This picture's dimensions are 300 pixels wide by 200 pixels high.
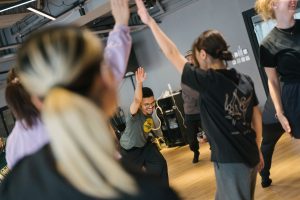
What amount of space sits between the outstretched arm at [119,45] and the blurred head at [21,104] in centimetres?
49

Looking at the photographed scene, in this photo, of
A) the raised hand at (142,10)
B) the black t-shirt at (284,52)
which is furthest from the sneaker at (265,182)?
the raised hand at (142,10)

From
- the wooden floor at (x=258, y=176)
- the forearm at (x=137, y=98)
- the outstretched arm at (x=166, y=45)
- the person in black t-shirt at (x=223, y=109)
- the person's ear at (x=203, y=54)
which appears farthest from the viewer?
the wooden floor at (x=258, y=176)

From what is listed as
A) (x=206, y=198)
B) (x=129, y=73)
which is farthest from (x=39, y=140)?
(x=129, y=73)

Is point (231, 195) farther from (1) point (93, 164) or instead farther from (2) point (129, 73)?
(2) point (129, 73)

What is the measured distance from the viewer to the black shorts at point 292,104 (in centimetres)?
299

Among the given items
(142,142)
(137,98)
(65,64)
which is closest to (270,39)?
(137,98)

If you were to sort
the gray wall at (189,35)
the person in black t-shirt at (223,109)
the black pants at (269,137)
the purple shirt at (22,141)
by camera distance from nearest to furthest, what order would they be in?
1. the purple shirt at (22,141)
2. the person in black t-shirt at (223,109)
3. the black pants at (269,137)
4. the gray wall at (189,35)

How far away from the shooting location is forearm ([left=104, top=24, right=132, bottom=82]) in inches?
58.1

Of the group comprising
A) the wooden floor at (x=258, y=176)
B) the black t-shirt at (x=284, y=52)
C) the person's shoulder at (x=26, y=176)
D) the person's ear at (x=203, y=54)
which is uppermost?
the person's ear at (x=203, y=54)

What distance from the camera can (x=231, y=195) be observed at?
2.36 metres

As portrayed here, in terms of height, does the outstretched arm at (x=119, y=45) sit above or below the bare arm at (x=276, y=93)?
above

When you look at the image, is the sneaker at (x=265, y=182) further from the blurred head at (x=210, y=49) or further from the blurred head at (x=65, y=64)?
the blurred head at (x=65, y=64)

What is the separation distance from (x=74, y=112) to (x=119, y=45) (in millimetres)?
728

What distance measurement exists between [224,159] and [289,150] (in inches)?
142
